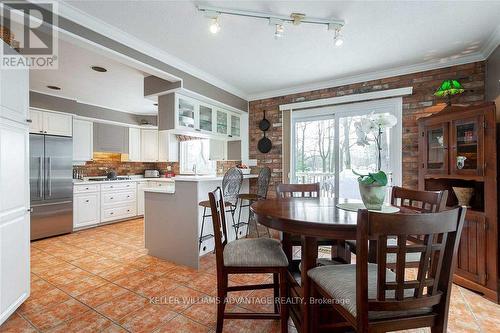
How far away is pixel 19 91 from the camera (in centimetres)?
186

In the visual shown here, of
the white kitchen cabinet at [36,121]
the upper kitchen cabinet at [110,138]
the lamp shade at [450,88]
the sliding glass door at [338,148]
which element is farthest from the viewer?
the upper kitchen cabinet at [110,138]

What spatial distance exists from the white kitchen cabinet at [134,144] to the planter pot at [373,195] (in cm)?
533

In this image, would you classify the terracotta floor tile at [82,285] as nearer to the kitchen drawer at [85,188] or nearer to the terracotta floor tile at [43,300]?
the terracotta floor tile at [43,300]

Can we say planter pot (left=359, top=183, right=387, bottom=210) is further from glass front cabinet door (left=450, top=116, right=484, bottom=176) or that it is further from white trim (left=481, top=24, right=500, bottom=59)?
white trim (left=481, top=24, right=500, bottom=59)

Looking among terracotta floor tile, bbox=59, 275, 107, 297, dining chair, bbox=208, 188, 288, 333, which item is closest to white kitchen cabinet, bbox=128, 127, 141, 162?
terracotta floor tile, bbox=59, 275, 107, 297

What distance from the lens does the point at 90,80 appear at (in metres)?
3.59

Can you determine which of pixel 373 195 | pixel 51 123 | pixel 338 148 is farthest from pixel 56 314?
pixel 338 148

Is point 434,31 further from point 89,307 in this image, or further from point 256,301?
point 89,307

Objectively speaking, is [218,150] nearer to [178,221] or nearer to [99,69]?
[178,221]

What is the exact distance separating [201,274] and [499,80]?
12.1 feet

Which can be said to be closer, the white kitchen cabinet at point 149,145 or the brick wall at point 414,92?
→ the brick wall at point 414,92

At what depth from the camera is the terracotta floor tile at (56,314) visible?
175 cm

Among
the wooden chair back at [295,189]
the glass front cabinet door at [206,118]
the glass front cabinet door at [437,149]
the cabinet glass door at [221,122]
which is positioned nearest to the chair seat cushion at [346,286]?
the wooden chair back at [295,189]

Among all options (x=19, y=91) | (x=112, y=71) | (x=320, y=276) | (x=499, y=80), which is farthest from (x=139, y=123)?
(x=499, y=80)
